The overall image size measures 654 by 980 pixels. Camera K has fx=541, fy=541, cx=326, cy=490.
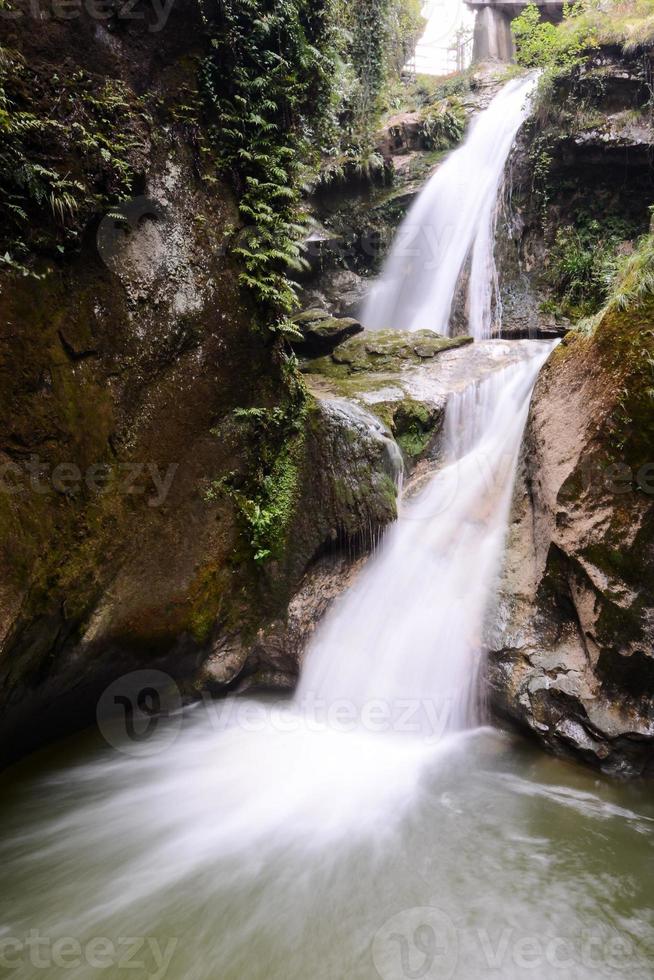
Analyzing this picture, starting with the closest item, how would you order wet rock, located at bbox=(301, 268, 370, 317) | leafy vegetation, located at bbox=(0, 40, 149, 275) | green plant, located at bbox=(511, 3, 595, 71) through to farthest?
leafy vegetation, located at bbox=(0, 40, 149, 275)
green plant, located at bbox=(511, 3, 595, 71)
wet rock, located at bbox=(301, 268, 370, 317)

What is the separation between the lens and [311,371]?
8.85 m

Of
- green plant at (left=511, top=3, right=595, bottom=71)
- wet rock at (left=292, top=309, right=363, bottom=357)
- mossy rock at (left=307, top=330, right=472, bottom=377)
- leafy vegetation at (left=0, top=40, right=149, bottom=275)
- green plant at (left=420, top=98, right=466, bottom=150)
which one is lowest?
mossy rock at (left=307, top=330, right=472, bottom=377)

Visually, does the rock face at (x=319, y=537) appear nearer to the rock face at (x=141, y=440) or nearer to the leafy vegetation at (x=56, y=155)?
the rock face at (x=141, y=440)

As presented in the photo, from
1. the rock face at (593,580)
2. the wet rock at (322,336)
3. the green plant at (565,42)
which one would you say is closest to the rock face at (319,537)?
the rock face at (593,580)

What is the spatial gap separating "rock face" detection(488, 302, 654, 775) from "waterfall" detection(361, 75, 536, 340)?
6.45m

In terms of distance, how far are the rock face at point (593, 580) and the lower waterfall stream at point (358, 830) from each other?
0.27 m

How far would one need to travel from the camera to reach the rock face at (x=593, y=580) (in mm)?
4035

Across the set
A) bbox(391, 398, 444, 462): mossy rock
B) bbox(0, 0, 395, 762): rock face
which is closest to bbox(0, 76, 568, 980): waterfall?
bbox(391, 398, 444, 462): mossy rock

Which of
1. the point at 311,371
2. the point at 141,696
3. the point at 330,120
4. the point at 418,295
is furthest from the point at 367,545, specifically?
the point at 418,295

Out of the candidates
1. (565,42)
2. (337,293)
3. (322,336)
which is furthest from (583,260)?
(322,336)

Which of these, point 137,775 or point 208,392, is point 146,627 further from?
point 208,392

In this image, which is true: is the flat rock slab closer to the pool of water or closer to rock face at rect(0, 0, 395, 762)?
rock face at rect(0, 0, 395, 762)

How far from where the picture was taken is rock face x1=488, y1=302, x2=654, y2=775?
404 cm

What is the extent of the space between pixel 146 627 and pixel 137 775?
120 cm
